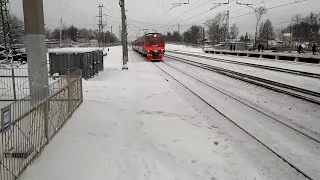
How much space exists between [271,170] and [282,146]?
1519 millimetres

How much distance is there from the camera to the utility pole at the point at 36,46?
8125mm

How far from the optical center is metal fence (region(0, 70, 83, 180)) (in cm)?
482

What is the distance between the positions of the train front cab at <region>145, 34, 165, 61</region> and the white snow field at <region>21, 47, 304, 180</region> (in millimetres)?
26346

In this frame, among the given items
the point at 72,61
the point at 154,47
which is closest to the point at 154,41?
the point at 154,47

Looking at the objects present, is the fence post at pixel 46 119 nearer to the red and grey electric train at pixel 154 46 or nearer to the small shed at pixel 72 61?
the small shed at pixel 72 61

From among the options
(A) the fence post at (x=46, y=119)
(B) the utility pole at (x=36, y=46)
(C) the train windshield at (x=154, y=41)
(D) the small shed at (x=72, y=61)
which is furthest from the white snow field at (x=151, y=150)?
(C) the train windshield at (x=154, y=41)

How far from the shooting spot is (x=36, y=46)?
846 cm

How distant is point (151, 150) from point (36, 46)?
14.4 ft

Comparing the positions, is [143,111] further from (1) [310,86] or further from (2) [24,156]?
(1) [310,86]

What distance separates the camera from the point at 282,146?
7.30m

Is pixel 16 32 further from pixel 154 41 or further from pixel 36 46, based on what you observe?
pixel 36 46

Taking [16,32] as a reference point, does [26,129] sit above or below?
below

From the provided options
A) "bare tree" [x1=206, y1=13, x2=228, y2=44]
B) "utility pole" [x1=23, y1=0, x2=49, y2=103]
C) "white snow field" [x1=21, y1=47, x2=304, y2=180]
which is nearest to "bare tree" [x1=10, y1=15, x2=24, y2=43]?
"utility pole" [x1=23, y1=0, x2=49, y2=103]

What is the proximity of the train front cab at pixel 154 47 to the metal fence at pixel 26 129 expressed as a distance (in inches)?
1136
